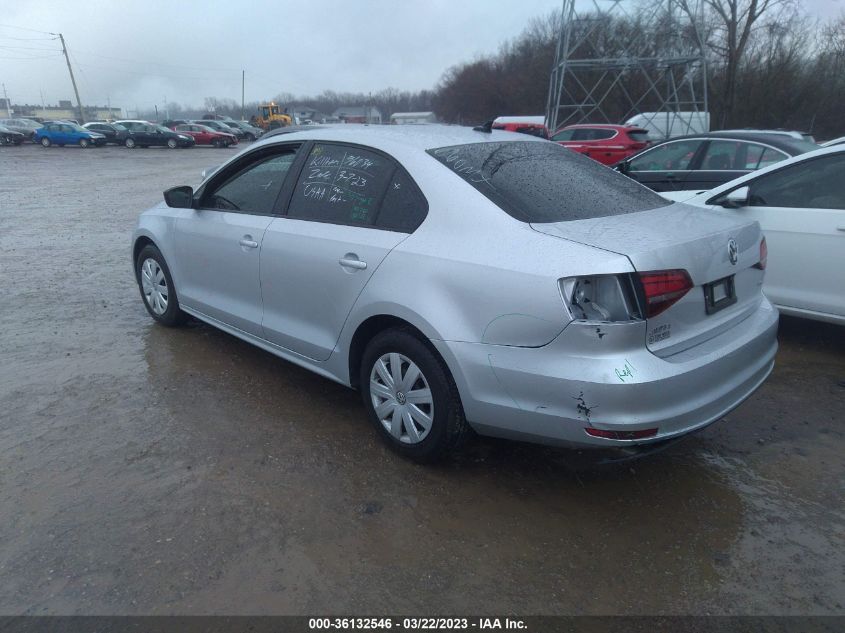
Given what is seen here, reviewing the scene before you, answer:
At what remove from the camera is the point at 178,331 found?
18.2ft

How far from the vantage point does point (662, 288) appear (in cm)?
277

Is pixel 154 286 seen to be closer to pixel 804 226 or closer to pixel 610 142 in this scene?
pixel 804 226

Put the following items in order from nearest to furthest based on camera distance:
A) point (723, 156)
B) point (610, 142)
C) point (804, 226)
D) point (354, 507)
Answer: point (354, 507) < point (804, 226) < point (723, 156) < point (610, 142)

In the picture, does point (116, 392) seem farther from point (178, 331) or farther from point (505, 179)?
point (505, 179)

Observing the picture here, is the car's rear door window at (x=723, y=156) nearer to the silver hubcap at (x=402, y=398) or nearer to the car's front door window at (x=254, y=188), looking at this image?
the car's front door window at (x=254, y=188)

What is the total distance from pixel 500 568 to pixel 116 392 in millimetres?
2883

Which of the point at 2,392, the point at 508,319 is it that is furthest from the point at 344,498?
the point at 2,392

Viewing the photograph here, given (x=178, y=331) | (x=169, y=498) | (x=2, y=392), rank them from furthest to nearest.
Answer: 1. (x=178, y=331)
2. (x=2, y=392)
3. (x=169, y=498)

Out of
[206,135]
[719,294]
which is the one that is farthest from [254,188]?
[206,135]

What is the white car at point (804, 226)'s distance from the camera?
4.67 m

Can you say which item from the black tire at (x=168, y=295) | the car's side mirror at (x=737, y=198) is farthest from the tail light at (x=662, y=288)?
the black tire at (x=168, y=295)

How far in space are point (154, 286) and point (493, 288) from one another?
368cm

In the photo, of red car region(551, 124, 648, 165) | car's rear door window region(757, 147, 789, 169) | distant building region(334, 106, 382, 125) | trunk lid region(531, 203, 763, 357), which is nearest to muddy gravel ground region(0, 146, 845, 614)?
trunk lid region(531, 203, 763, 357)

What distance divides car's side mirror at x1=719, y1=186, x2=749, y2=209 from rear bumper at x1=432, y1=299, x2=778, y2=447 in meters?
2.31
